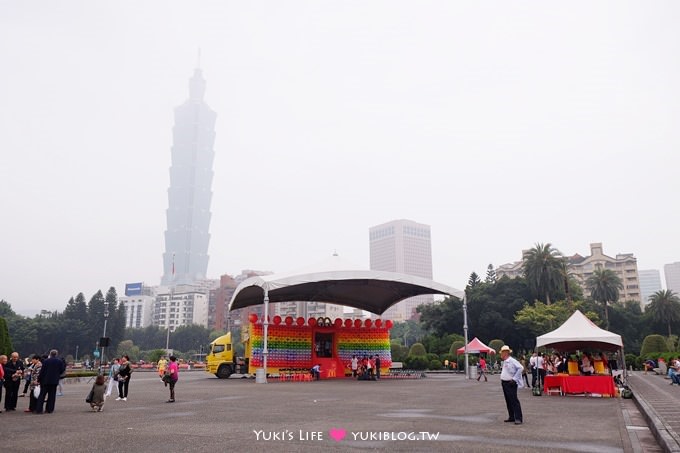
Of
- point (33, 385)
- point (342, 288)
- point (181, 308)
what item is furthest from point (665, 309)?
point (181, 308)

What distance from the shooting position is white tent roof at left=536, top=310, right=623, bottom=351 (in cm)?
2027

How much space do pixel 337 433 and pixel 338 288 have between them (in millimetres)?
27076

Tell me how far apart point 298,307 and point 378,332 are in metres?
145

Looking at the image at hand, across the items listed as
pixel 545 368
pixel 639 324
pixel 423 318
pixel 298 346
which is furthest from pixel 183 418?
pixel 639 324

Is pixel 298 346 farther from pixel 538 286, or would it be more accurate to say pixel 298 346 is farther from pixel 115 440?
pixel 538 286

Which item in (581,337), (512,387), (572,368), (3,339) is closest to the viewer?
(512,387)

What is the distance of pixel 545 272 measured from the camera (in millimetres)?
70562

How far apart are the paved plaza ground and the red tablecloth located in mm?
2148

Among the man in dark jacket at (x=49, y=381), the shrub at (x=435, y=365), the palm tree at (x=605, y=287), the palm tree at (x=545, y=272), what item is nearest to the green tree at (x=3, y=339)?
the man in dark jacket at (x=49, y=381)

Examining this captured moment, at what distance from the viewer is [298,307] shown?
177 metres

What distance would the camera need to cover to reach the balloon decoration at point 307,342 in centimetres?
3050

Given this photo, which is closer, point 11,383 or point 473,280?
point 11,383

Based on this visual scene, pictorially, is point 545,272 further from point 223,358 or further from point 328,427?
point 328,427

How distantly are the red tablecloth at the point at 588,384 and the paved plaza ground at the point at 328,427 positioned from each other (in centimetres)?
215
